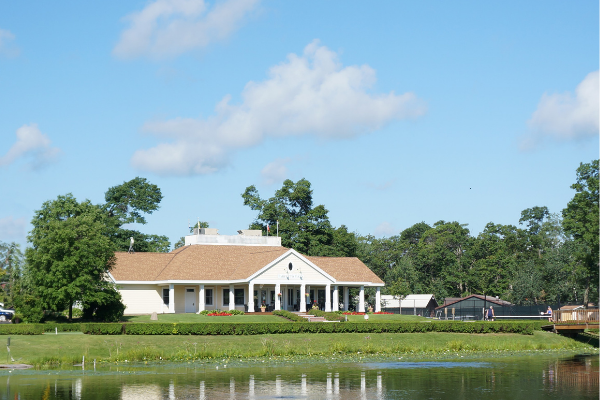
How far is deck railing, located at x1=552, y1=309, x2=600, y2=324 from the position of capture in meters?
49.2

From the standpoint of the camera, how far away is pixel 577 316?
50.1 m

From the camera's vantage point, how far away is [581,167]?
76.2m

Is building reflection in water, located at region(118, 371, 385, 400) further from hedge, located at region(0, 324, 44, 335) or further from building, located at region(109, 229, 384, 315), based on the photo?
building, located at region(109, 229, 384, 315)

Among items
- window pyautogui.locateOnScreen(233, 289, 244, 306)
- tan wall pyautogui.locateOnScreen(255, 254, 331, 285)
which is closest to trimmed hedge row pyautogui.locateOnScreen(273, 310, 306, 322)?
tan wall pyautogui.locateOnScreen(255, 254, 331, 285)

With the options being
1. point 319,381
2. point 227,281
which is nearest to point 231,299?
point 227,281

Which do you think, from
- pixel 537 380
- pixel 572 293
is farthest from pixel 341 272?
pixel 537 380

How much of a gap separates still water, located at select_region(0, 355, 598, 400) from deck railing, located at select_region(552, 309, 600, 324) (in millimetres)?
11966

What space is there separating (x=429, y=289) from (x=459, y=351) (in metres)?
65.5

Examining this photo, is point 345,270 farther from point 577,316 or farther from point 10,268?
point 10,268

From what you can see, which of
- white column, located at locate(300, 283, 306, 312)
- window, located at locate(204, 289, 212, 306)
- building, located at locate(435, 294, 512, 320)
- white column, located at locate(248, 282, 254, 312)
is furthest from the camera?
building, located at locate(435, 294, 512, 320)

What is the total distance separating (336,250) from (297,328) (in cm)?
3741

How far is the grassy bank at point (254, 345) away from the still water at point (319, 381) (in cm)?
317

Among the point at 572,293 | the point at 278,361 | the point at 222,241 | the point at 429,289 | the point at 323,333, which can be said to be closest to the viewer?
the point at 278,361

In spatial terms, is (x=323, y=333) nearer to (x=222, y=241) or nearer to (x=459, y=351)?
(x=459, y=351)
